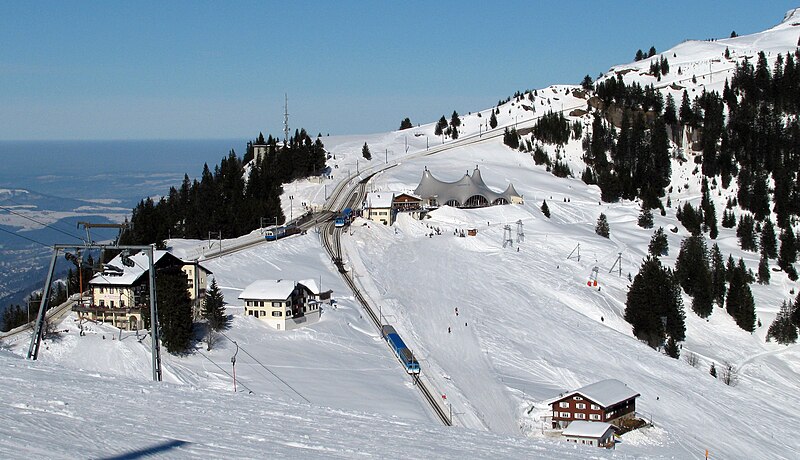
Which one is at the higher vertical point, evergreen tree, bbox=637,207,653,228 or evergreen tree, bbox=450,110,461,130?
evergreen tree, bbox=450,110,461,130

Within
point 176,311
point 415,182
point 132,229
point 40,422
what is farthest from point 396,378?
point 415,182

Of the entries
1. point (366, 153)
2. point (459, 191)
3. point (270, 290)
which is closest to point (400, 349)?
point (270, 290)

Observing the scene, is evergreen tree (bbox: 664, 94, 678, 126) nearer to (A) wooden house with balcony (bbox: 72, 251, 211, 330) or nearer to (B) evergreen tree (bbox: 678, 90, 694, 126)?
(B) evergreen tree (bbox: 678, 90, 694, 126)

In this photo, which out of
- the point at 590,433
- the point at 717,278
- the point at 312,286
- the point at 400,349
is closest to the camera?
the point at 590,433

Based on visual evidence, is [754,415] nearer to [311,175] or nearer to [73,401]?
[73,401]

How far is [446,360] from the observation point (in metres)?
56.5

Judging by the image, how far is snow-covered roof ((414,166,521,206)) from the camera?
10288 centimetres

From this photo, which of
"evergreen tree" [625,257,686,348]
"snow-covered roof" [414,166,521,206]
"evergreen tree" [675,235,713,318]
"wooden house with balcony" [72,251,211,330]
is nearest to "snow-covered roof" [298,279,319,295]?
"wooden house with balcony" [72,251,211,330]

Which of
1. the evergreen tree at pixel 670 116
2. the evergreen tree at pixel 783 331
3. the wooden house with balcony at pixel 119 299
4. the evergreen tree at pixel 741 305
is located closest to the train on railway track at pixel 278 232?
the wooden house with balcony at pixel 119 299

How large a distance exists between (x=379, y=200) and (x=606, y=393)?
4816 centimetres

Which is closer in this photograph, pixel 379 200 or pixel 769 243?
pixel 379 200

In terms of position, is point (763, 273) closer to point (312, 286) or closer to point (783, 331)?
point (783, 331)

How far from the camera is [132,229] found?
8631 cm

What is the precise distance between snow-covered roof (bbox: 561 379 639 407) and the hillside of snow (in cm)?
218
